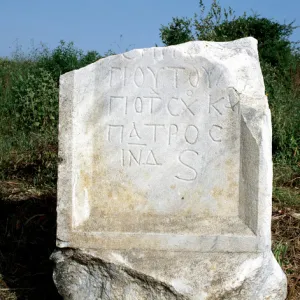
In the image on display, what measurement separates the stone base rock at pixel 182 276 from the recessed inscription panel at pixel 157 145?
0.17 metres

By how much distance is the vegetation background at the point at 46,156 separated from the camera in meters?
3.90

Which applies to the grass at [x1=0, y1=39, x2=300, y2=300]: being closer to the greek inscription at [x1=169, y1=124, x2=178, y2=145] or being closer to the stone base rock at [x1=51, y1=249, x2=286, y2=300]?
the stone base rock at [x1=51, y1=249, x2=286, y2=300]

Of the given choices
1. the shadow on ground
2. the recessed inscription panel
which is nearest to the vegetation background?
the shadow on ground

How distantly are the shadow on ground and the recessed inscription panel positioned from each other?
0.86 metres

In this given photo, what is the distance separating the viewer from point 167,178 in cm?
309

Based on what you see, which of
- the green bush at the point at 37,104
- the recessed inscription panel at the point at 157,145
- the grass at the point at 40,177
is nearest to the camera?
the recessed inscription panel at the point at 157,145

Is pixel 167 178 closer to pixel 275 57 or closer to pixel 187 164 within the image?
pixel 187 164

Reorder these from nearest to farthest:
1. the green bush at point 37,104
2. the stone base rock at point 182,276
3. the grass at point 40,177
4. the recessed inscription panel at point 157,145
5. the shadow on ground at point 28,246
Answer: the stone base rock at point 182,276, the recessed inscription panel at point 157,145, the shadow on ground at point 28,246, the grass at point 40,177, the green bush at point 37,104

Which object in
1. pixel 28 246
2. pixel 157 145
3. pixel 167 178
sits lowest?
pixel 28 246

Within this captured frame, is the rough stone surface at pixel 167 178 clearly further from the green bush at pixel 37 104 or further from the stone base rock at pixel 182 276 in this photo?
the green bush at pixel 37 104

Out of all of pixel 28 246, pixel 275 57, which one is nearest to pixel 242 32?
pixel 275 57

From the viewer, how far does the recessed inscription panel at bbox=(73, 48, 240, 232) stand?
305cm

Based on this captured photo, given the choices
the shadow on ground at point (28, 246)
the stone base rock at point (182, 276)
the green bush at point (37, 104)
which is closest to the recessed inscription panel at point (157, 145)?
the stone base rock at point (182, 276)

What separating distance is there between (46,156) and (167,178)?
251 centimetres
